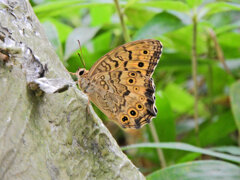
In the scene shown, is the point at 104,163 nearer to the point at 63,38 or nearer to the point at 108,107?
the point at 108,107

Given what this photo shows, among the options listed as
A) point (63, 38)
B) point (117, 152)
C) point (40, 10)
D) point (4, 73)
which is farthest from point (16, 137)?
point (63, 38)

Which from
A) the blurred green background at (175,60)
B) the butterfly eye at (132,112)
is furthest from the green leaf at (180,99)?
the butterfly eye at (132,112)

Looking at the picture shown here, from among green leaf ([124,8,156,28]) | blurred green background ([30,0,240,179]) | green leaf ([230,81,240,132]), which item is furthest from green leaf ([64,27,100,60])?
green leaf ([230,81,240,132])

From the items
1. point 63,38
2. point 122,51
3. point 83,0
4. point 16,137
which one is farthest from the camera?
point 63,38

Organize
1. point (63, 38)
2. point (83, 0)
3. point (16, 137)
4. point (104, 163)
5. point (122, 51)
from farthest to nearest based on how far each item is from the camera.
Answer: point (63, 38) < point (83, 0) < point (122, 51) < point (104, 163) < point (16, 137)

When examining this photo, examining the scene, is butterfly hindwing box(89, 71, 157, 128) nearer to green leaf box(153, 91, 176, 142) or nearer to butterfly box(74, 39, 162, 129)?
butterfly box(74, 39, 162, 129)

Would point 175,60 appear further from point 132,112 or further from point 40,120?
point 40,120

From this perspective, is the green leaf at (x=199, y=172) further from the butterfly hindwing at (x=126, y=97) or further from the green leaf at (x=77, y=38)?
the green leaf at (x=77, y=38)
